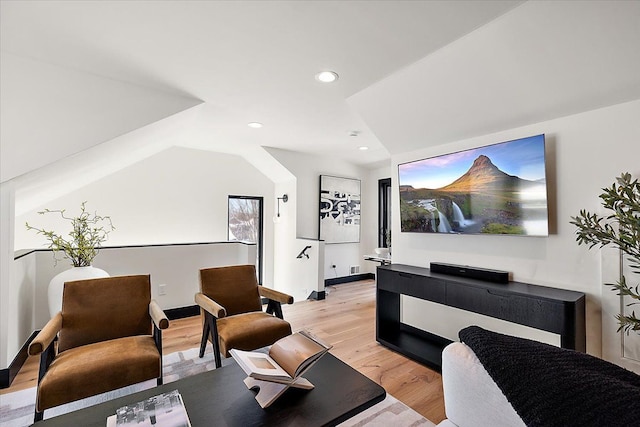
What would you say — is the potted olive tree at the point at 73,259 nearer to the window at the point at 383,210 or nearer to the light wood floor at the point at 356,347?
the light wood floor at the point at 356,347

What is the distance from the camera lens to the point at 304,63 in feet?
7.22

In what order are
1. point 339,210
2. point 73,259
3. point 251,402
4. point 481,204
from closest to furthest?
point 251,402 → point 481,204 → point 73,259 → point 339,210

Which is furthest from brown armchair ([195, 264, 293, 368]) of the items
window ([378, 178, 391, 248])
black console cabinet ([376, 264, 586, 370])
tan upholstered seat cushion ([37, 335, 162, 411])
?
window ([378, 178, 391, 248])

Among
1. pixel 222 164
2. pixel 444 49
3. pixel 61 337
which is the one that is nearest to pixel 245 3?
pixel 444 49

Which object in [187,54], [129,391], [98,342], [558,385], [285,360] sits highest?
[187,54]

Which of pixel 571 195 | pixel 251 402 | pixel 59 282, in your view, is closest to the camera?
pixel 251 402

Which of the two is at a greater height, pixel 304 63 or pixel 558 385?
pixel 304 63

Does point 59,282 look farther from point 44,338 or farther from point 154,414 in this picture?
point 154,414

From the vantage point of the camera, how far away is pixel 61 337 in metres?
1.99

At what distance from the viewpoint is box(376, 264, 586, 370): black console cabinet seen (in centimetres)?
190

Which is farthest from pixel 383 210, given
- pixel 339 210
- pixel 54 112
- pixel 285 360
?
pixel 54 112

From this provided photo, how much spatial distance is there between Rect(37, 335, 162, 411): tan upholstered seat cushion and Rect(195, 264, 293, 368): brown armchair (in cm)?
44

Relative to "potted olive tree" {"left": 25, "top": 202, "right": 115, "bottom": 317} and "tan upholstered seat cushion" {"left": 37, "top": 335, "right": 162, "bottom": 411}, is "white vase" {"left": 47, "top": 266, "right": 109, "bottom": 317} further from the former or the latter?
"tan upholstered seat cushion" {"left": 37, "top": 335, "right": 162, "bottom": 411}

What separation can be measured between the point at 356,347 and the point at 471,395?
7.30 feet
